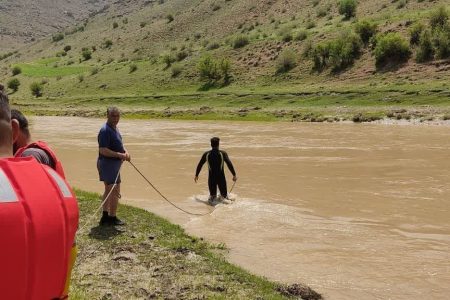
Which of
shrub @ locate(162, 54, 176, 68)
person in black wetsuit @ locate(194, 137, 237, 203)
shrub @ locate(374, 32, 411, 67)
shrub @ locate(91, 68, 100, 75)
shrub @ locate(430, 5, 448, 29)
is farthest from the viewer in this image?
shrub @ locate(91, 68, 100, 75)

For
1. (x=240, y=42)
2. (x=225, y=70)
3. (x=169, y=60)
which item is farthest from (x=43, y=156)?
(x=169, y=60)

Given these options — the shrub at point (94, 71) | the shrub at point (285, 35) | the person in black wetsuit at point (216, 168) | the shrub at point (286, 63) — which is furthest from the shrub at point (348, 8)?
the person in black wetsuit at point (216, 168)

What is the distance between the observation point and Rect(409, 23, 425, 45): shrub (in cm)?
5416

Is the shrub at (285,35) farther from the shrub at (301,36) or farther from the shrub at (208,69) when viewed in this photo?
the shrub at (208,69)

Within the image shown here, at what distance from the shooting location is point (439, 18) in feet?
180

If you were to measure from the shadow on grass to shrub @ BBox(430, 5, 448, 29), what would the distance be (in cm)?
5162

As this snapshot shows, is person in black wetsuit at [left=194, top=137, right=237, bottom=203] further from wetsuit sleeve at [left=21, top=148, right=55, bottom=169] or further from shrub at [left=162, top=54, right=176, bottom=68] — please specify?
shrub at [left=162, top=54, right=176, bottom=68]

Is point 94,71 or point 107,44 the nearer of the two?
point 94,71

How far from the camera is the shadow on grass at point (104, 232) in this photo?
9367 millimetres

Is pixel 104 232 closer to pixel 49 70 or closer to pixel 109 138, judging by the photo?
pixel 109 138

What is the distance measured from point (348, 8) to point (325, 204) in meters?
63.7

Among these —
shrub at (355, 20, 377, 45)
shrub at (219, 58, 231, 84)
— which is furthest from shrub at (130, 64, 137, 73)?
shrub at (355, 20, 377, 45)

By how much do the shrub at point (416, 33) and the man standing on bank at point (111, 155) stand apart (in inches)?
1971

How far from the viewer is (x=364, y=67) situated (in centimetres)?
5475
